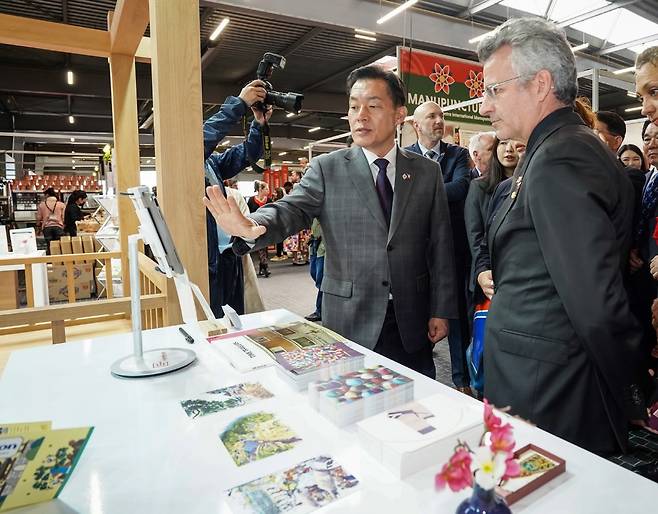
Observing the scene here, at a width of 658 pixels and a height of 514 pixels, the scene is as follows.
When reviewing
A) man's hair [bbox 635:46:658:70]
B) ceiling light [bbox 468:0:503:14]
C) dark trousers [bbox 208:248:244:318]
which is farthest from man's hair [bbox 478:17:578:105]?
ceiling light [bbox 468:0:503:14]

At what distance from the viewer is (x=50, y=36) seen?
2.82 meters

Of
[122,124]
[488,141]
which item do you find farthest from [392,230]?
[122,124]

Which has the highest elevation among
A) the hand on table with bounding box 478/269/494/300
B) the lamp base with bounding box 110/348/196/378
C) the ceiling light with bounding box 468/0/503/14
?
the ceiling light with bounding box 468/0/503/14

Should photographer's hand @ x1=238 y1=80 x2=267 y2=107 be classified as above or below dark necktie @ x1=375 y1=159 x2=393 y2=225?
above

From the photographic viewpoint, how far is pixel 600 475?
78 centimetres

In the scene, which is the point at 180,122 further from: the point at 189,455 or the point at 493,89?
the point at 189,455

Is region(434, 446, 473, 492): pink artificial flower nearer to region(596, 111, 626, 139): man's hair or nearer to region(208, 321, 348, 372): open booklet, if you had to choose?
region(208, 321, 348, 372): open booklet

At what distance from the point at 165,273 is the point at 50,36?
2.35 metres

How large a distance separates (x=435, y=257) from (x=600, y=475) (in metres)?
1.12

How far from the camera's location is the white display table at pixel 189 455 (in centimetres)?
73

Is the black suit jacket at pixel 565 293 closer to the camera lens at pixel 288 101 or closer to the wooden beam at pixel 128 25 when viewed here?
the camera lens at pixel 288 101

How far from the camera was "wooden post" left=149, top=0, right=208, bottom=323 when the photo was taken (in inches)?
69.3

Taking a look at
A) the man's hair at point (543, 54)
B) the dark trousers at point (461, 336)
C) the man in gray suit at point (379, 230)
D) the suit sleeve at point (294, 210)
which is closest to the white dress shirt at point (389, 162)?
the man in gray suit at point (379, 230)

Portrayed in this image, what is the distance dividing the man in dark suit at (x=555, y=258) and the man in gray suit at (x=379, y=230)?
49 cm
